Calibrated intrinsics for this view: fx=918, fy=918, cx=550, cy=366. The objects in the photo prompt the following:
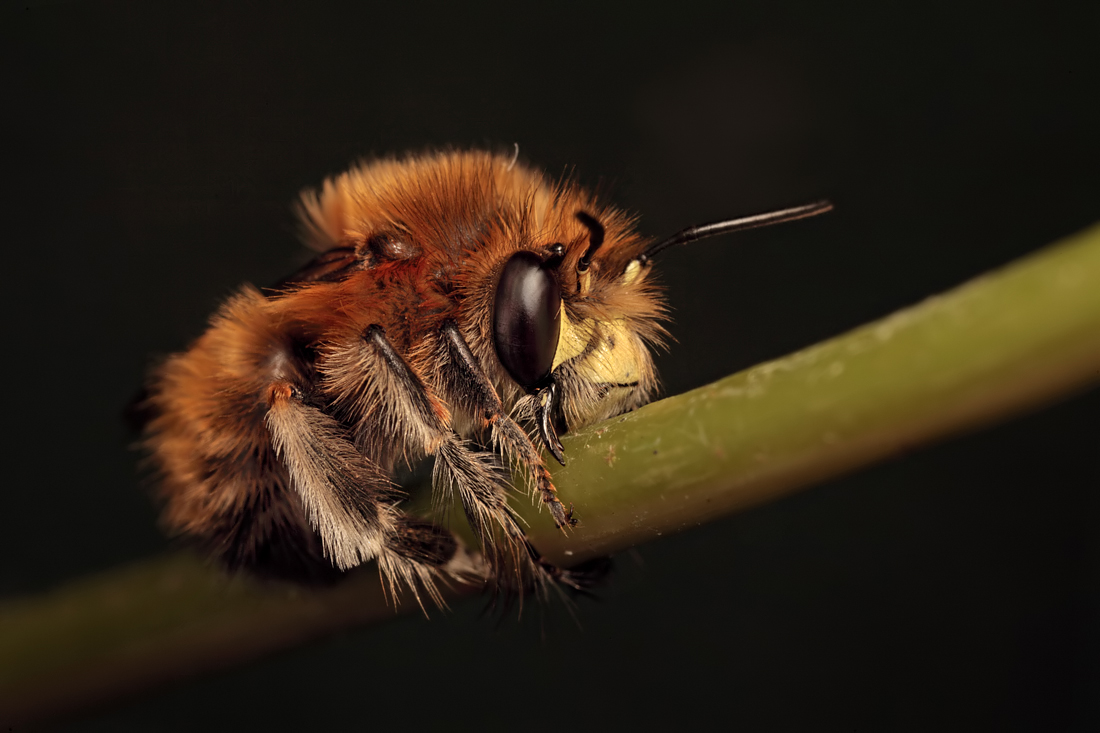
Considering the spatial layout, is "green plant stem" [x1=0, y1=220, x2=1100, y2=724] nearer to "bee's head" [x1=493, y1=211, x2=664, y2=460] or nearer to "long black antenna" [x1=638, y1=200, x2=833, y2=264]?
"bee's head" [x1=493, y1=211, x2=664, y2=460]

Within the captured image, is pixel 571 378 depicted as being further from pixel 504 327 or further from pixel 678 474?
pixel 678 474

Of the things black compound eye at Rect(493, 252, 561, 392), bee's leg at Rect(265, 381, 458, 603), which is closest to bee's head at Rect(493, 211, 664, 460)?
→ black compound eye at Rect(493, 252, 561, 392)

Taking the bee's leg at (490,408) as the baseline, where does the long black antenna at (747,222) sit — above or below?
above

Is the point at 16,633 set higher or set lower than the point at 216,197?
lower

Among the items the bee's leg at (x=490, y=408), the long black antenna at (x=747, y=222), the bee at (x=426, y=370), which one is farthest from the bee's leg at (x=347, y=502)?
the long black antenna at (x=747, y=222)

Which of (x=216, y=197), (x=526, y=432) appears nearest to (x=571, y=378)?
(x=526, y=432)

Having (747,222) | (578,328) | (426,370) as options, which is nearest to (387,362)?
(426,370)

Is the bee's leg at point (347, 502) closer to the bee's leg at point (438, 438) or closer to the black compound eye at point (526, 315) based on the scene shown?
the bee's leg at point (438, 438)
